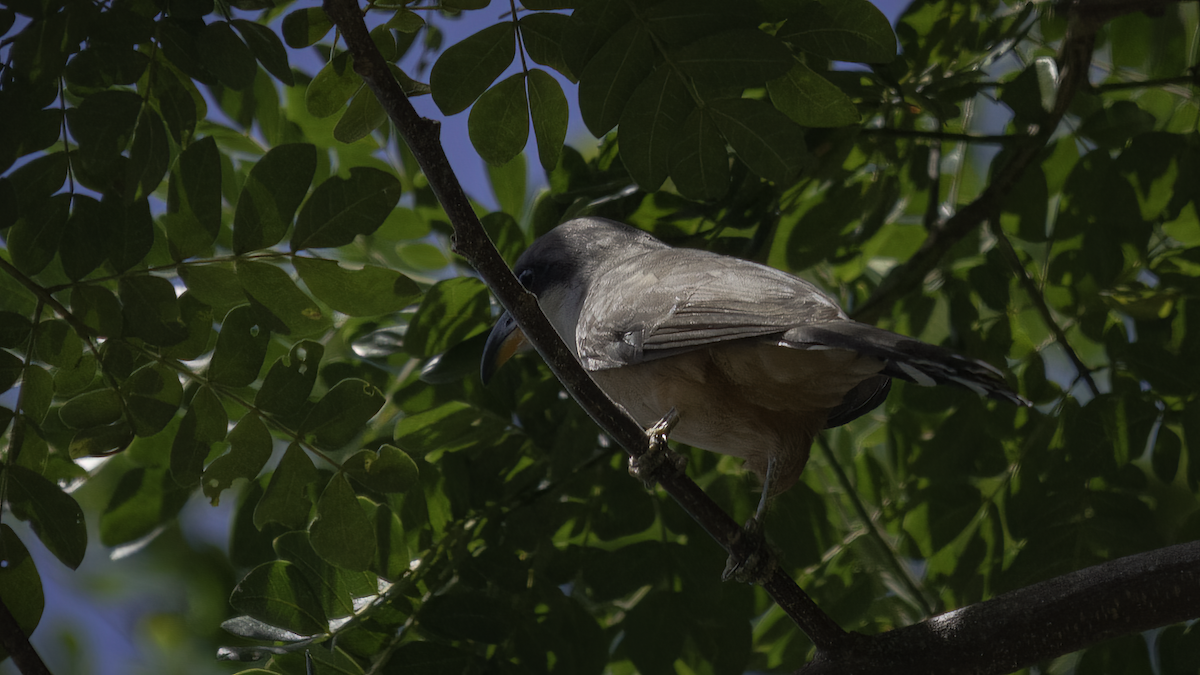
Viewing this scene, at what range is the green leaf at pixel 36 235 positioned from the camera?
2.56 metres

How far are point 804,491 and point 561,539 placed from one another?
2.92ft

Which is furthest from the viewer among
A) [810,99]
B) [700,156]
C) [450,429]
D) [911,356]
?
[450,429]

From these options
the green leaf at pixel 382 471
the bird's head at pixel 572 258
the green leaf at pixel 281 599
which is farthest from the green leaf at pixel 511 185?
the green leaf at pixel 281 599

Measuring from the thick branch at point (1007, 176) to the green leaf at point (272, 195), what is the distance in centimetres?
201

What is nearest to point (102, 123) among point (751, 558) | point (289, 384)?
point (289, 384)

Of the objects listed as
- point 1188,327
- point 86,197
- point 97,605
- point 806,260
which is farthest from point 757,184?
point 97,605

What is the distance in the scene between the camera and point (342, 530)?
2.67 meters

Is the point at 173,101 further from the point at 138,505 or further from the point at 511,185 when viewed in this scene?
the point at 138,505

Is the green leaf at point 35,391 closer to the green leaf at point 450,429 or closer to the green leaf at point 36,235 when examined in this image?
the green leaf at point 36,235

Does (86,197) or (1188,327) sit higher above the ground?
(86,197)

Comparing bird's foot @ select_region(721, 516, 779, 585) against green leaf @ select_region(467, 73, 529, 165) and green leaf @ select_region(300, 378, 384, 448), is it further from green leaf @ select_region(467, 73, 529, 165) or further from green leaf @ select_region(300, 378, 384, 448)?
green leaf @ select_region(467, 73, 529, 165)

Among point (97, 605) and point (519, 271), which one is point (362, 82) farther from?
point (97, 605)

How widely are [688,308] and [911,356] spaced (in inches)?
32.1

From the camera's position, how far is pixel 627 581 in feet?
10.5
